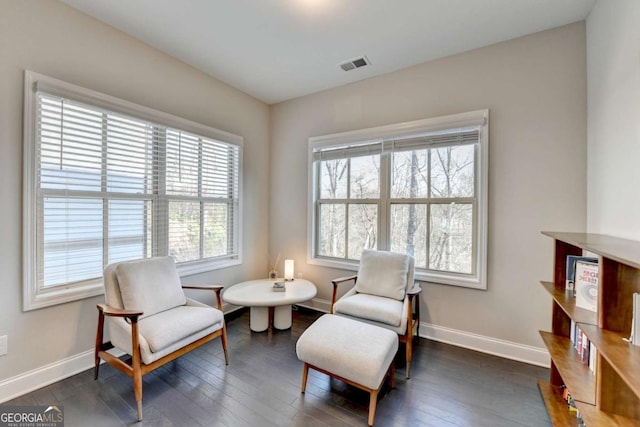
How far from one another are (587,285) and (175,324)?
8.71 feet

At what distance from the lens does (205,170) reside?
3.12m

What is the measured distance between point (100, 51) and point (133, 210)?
4.48ft

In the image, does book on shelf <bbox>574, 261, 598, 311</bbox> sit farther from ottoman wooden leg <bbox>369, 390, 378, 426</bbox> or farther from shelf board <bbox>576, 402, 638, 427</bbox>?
ottoman wooden leg <bbox>369, 390, 378, 426</bbox>

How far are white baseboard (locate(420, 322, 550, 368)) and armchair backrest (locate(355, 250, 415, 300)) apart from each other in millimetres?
582

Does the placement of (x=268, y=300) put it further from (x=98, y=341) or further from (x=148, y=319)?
(x=98, y=341)

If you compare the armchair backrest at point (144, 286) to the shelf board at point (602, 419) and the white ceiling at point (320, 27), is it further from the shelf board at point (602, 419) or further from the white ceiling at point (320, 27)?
the shelf board at point (602, 419)

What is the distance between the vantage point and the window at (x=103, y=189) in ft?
6.40

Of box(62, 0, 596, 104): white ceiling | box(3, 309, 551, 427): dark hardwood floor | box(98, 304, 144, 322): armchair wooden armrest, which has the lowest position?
box(3, 309, 551, 427): dark hardwood floor

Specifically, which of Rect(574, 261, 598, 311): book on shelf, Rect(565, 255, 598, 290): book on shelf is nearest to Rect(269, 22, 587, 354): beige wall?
Rect(565, 255, 598, 290): book on shelf

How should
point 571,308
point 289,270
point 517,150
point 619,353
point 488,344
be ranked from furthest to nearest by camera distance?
point 289,270 → point 488,344 → point 517,150 → point 571,308 → point 619,353

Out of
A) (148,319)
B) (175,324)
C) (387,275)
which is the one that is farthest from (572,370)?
(148,319)

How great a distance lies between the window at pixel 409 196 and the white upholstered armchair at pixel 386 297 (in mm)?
336

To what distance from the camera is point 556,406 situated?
5.63ft

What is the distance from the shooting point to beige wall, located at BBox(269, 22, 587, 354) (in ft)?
7.23
